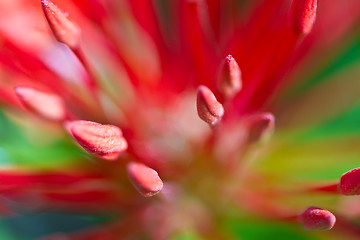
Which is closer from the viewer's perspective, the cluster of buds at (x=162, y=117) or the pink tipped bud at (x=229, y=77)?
the pink tipped bud at (x=229, y=77)

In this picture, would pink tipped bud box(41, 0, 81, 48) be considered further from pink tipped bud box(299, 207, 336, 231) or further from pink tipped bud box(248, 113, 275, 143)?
pink tipped bud box(299, 207, 336, 231)

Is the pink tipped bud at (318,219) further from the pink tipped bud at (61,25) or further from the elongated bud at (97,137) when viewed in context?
the pink tipped bud at (61,25)

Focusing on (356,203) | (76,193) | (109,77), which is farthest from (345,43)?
(76,193)

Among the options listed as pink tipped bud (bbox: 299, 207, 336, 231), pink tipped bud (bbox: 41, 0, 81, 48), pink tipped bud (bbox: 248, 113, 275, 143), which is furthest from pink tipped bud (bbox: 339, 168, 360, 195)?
pink tipped bud (bbox: 41, 0, 81, 48)

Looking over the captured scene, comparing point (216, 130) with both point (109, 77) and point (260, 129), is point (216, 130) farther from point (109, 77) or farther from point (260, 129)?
point (109, 77)

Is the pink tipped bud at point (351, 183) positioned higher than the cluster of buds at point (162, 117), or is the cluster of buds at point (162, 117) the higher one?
the cluster of buds at point (162, 117)

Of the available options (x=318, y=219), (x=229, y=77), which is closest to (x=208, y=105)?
(x=229, y=77)

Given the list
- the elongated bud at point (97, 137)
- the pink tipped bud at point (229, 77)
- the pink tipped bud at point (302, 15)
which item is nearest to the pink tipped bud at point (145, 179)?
the elongated bud at point (97, 137)
